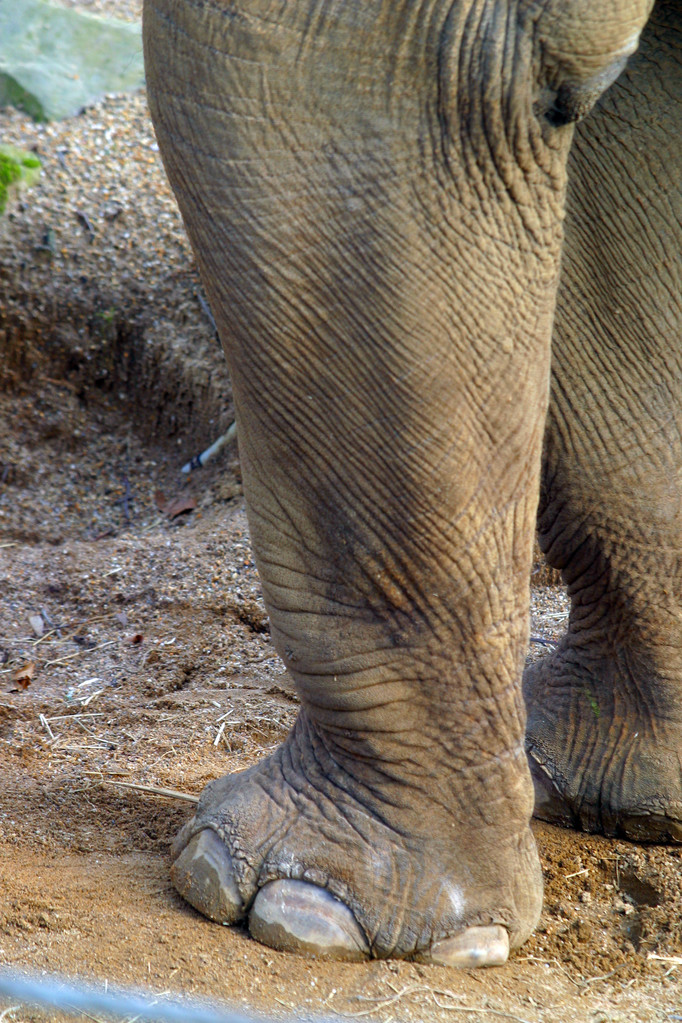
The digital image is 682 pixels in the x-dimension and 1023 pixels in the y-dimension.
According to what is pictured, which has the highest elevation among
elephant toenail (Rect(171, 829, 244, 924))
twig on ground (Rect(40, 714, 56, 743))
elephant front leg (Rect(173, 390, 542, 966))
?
elephant front leg (Rect(173, 390, 542, 966))

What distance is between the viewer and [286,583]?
1.84 meters

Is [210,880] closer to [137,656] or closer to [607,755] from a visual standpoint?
[607,755]

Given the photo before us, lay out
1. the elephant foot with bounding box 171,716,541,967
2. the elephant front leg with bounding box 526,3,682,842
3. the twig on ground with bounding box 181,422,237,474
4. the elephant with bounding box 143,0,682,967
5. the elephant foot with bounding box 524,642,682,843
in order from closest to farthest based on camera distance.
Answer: the elephant with bounding box 143,0,682,967 < the elephant foot with bounding box 171,716,541,967 < the elephant front leg with bounding box 526,3,682,842 < the elephant foot with bounding box 524,642,682,843 < the twig on ground with bounding box 181,422,237,474

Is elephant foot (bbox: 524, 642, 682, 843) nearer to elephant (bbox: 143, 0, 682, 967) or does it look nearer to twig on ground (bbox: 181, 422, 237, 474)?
elephant (bbox: 143, 0, 682, 967)

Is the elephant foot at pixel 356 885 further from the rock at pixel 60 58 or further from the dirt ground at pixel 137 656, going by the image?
the rock at pixel 60 58

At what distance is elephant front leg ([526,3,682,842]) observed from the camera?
7.09 ft

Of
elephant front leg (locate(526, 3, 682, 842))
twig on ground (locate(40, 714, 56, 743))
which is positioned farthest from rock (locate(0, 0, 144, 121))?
elephant front leg (locate(526, 3, 682, 842))

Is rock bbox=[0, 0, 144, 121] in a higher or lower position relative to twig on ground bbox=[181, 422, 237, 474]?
Answer: higher

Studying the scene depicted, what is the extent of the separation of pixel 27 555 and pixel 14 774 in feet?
5.71

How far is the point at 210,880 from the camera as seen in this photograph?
192 centimetres

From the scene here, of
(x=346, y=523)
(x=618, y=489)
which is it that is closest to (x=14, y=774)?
(x=346, y=523)

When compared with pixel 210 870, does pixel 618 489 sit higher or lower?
higher

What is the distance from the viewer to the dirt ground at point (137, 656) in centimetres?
182

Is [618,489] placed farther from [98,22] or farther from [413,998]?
[98,22]
